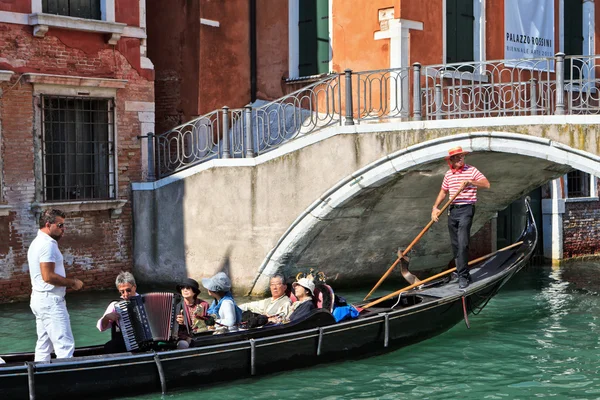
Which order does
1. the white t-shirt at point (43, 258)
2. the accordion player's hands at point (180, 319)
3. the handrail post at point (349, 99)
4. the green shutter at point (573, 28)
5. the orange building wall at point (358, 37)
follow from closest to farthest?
the white t-shirt at point (43, 258) < the accordion player's hands at point (180, 319) < the handrail post at point (349, 99) < the orange building wall at point (358, 37) < the green shutter at point (573, 28)

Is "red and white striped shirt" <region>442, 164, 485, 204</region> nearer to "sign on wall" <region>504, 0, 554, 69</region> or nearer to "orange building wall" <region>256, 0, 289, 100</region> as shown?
"sign on wall" <region>504, 0, 554, 69</region>

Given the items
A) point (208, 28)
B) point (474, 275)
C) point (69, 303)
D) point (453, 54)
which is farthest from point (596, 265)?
point (69, 303)

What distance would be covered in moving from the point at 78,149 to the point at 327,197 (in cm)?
297

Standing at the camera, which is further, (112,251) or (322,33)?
(322,33)

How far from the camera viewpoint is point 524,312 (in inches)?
410

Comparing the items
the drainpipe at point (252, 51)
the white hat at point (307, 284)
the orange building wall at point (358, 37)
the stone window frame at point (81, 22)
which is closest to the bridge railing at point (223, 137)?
the orange building wall at point (358, 37)

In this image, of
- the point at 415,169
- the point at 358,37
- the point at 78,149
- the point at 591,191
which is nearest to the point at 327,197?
the point at 415,169

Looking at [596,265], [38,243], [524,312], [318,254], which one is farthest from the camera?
[596,265]

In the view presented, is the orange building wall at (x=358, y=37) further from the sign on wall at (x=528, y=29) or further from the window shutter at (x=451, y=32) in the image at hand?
the sign on wall at (x=528, y=29)

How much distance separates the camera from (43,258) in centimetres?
622

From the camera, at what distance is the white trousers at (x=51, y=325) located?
6.36m

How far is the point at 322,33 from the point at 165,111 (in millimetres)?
2248

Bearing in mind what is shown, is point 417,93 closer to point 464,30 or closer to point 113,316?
point 464,30

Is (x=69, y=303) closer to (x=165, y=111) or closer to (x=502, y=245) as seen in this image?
(x=165, y=111)
